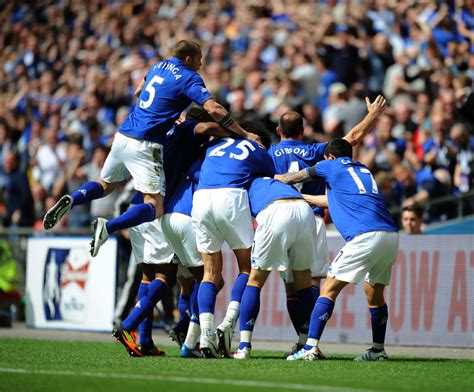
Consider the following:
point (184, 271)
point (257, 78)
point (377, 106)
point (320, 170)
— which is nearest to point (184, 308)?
point (184, 271)

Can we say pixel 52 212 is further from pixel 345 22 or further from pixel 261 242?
pixel 345 22

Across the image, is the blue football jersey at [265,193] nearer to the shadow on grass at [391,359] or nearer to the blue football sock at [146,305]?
the blue football sock at [146,305]

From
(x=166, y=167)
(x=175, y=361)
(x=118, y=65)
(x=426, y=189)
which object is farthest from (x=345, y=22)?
(x=175, y=361)

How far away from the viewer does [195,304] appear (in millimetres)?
10195

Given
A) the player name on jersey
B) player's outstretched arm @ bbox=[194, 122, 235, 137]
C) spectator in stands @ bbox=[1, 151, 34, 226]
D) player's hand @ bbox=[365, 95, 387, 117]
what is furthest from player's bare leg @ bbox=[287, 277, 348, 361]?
spectator in stands @ bbox=[1, 151, 34, 226]

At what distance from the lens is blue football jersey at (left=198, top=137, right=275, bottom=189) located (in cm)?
963

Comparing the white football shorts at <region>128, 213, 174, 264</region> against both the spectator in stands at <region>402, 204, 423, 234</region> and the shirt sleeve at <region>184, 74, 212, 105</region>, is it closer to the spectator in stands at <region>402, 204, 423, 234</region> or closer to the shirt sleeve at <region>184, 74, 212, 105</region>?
the shirt sleeve at <region>184, 74, 212, 105</region>

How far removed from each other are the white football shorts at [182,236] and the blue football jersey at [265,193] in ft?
2.32

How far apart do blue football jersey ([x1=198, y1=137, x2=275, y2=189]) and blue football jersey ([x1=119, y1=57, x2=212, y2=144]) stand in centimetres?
53

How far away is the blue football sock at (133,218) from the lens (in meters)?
9.65

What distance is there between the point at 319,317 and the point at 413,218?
3.59 m

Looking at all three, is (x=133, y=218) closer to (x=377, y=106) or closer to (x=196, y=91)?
(x=196, y=91)

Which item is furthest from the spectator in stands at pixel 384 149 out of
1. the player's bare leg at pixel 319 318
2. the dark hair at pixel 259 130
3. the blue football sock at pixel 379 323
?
the player's bare leg at pixel 319 318

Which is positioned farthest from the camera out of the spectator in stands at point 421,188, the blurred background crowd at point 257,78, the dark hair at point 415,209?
the blurred background crowd at point 257,78
